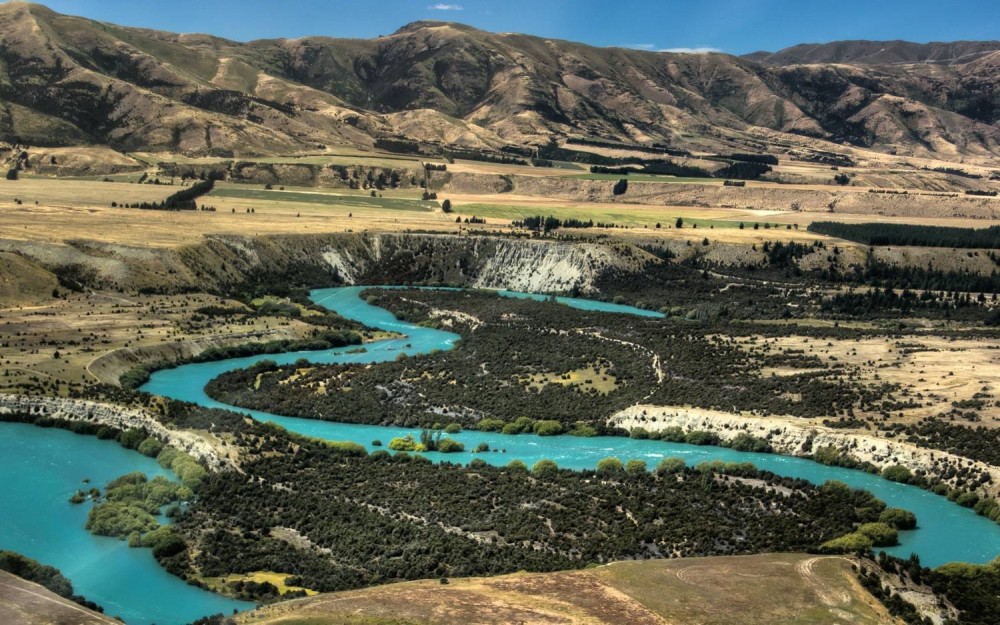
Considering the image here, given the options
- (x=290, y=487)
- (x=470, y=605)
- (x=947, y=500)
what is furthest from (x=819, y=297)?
(x=470, y=605)

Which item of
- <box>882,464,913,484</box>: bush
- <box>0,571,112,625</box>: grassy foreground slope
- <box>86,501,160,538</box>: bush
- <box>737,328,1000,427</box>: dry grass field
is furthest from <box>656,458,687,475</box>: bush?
<box>0,571,112,625</box>: grassy foreground slope

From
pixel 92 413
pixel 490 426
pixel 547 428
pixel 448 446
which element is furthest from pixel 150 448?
pixel 547 428

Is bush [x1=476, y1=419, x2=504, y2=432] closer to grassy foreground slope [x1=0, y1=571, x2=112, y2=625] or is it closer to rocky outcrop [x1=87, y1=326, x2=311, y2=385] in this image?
rocky outcrop [x1=87, y1=326, x2=311, y2=385]

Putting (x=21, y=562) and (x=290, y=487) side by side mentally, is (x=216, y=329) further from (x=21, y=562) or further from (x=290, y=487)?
(x=21, y=562)

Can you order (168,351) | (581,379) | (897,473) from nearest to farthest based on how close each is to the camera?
(897,473), (581,379), (168,351)

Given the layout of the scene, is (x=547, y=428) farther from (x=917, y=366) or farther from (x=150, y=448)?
(x=917, y=366)

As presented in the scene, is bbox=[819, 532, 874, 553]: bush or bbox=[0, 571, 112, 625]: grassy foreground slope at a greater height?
bbox=[819, 532, 874, 553]: bush

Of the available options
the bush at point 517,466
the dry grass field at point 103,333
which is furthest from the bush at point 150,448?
the bush at point 517,466
